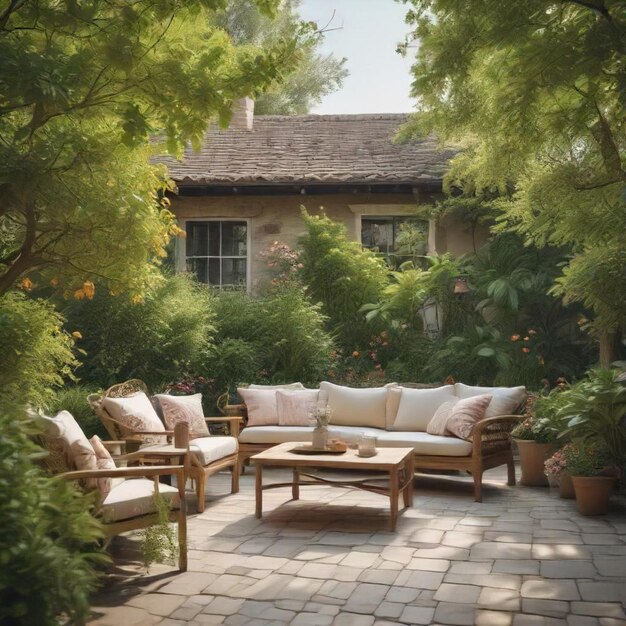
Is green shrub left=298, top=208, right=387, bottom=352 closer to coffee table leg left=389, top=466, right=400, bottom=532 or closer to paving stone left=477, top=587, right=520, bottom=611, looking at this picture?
coffee table leg left=389, top=466, right=400, bottom=532

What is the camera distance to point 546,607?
13.2ft

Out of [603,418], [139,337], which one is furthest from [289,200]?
[603,418]

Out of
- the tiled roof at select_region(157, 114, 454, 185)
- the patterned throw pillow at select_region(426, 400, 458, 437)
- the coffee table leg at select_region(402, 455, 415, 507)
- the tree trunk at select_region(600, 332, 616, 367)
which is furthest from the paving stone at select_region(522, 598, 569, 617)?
the tiled roof at select_region(157, 114, 454, 185)

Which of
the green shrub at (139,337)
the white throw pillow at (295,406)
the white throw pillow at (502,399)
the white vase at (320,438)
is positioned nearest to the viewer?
the white vase at (320,438)

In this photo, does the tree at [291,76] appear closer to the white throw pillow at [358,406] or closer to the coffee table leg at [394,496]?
the white throw pillow at [358,406]

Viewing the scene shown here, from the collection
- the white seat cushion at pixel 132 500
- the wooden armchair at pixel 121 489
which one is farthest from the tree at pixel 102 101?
the white seat cushion at pixel 132 500

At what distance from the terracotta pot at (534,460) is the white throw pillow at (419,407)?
84 cm

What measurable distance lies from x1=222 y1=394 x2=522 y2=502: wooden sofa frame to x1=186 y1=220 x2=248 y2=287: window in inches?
229

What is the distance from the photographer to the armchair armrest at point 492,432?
704 cm

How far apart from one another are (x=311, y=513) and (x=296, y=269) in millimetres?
5494

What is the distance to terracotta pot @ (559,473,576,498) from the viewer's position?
22.5 ft

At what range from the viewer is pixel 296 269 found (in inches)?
452

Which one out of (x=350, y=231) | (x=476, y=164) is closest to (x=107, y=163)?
(x=476, y=164)

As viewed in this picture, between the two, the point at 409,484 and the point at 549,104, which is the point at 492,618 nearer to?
the point at 409,484
